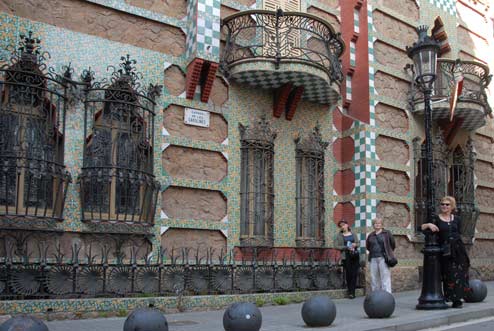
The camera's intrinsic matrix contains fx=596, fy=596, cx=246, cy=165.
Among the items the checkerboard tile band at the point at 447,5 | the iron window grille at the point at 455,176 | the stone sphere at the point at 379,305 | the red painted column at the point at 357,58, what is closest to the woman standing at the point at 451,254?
the stone sphere at the point at 379,305

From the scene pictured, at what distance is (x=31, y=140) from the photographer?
10.5 meters

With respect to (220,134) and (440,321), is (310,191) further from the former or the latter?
(440,321)

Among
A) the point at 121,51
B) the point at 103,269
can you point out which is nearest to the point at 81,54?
the point at 121,51

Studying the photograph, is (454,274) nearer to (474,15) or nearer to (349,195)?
(349,195)

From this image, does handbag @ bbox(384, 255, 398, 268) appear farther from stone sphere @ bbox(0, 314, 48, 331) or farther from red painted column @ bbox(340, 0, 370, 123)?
stone sphere @ bbox(0, 314, 48, 331)

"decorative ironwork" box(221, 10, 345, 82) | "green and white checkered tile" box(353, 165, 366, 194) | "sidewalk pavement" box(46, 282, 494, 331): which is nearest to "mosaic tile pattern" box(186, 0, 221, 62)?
"decorative ironwork" box(221, 10, 345, 82)

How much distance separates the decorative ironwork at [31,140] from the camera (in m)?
10.2

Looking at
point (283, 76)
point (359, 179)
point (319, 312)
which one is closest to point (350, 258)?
point (359, 179)

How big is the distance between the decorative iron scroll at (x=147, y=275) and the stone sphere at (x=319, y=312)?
10.8 feet

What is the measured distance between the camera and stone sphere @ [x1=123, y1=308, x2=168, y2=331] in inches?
258

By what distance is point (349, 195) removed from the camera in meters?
15.2

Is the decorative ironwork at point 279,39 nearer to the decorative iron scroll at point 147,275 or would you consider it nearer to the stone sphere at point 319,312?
the decorative iron scroll at point 147,275

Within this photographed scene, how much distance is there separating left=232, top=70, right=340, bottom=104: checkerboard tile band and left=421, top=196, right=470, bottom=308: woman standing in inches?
170

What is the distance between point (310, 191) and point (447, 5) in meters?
7.97
